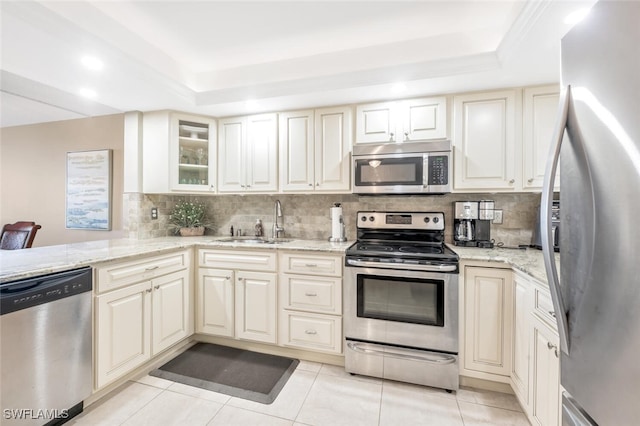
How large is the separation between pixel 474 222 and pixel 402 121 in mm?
1080

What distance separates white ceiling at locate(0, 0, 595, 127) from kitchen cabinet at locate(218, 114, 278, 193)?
19 cm

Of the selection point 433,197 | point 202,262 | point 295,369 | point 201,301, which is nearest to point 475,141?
point 433,197

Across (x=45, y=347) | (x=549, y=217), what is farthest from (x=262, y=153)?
(x=549, y=217)

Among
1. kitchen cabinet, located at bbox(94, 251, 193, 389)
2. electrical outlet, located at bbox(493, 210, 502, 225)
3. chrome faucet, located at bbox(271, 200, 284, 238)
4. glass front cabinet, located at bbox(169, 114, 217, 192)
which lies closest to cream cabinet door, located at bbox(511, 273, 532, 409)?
electrical outlet, located at bbox(493, 210, 502, 225)

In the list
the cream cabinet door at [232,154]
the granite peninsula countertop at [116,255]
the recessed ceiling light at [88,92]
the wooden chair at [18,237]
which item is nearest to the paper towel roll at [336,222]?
the granite peninsula countertop at [116,255]

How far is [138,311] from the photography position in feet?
6.56

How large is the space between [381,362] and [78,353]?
6.46ft

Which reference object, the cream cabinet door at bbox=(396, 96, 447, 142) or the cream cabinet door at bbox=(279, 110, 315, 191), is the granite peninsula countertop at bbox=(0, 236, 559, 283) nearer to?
the cream cabinet door at bbox=(279, 110, 315, 191)

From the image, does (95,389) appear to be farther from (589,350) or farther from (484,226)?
(484,226)

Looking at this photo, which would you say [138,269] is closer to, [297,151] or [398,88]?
[297,151]

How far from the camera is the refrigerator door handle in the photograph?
0.80 m

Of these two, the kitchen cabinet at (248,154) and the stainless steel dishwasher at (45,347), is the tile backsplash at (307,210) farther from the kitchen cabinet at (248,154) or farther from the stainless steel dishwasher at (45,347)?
the stainless steel dishwasher at (45,347)

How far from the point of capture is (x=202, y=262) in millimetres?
2545

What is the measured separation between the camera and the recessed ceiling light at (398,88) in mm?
2158
